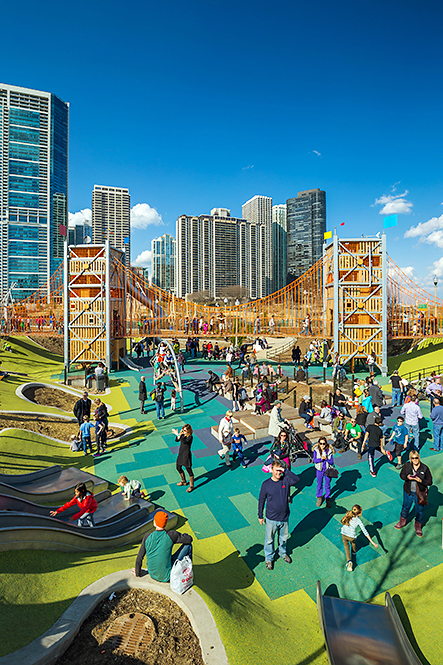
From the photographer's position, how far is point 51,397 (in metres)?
18.3

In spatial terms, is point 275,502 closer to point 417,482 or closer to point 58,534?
point 417,482

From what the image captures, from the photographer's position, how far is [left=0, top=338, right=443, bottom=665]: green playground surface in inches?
182

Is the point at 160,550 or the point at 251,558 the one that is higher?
the point at 160,550

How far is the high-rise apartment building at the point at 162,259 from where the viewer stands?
578ft

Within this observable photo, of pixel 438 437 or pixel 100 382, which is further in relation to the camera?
pixel 100 382

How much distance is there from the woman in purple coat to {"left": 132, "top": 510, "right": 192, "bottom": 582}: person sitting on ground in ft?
13.5

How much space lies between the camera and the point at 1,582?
459cm

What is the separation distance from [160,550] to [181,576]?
1.42ft

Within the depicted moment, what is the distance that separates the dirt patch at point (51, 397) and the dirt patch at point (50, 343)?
59.6 ft

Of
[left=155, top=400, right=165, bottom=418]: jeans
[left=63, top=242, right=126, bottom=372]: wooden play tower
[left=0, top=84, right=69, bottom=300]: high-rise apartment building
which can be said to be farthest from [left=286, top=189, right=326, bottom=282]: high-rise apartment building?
[left=155, top=400, right=165, bottom=418]: jeans

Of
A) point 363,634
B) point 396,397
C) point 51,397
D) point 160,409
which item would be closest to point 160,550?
point 363,634

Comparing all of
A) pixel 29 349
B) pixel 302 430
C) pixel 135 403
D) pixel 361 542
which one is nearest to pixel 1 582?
pixel 361 542

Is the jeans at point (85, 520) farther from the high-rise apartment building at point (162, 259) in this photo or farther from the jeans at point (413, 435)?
the high-rise apartment building at point (162, 259)

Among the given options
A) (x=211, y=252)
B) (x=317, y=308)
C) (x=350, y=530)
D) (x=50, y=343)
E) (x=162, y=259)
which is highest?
(x=162, y=259)
